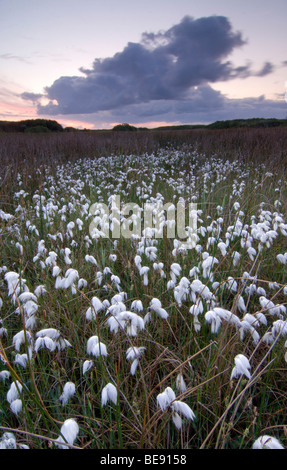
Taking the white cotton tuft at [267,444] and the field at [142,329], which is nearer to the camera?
the white cotton tuft at [267,444]

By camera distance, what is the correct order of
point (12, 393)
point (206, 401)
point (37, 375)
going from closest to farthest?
point (12, 393) → point (206, 401) → point (37, 375)

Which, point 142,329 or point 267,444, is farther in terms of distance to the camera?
point 142,329

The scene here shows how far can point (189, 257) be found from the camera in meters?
3.88

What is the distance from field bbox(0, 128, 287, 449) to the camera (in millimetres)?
1693

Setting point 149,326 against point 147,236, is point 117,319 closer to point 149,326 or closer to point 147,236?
point 149,326

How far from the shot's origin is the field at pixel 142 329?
5.56ft

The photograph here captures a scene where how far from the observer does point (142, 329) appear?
1.99 meters

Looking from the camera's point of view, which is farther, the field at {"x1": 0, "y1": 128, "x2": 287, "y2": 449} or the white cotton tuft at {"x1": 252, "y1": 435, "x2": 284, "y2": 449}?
the field at {"x1": 0, "y1": 128, "x2": 287, "y2": 449}
